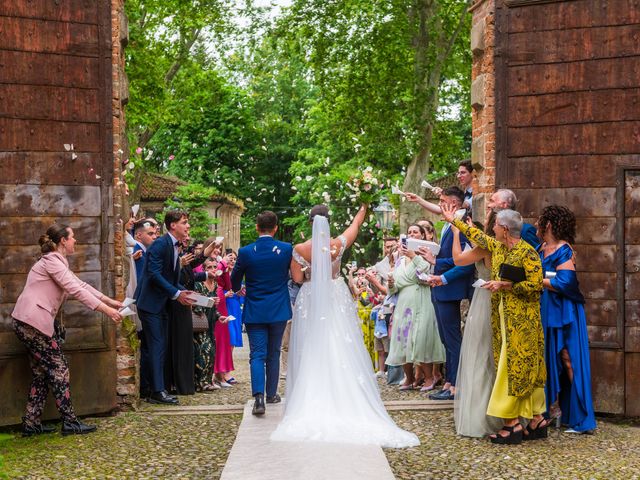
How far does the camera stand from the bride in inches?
328

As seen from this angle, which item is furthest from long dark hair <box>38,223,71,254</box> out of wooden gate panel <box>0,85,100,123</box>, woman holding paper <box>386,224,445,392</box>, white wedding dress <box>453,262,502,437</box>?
woman holding paper <box>386,224,445,392</box>

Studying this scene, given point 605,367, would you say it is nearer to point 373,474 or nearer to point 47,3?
point 373,474

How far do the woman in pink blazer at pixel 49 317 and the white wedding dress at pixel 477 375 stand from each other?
3.20m

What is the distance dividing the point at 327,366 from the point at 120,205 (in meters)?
2.94

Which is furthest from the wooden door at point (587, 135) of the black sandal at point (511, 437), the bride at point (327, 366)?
the bride at point (327, 366)

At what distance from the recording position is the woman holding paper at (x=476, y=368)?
8664 millimetres

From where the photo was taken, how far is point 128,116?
26.8 meters

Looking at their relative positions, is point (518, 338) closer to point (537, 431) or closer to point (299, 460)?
point (537, 431)

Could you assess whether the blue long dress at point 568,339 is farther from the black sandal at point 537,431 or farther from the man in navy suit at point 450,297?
the man in navy suit at point 450,297

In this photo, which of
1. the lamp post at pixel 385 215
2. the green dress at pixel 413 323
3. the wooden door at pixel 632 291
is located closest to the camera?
the wooden door at pixel 632 291

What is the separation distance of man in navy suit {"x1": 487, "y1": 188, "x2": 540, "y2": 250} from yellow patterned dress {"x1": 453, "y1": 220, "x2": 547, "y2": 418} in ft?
1.93

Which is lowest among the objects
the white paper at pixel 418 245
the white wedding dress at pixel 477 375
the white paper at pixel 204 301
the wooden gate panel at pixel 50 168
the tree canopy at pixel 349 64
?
the white wedding dress at pixel 477 375

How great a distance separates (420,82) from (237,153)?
87.1ft

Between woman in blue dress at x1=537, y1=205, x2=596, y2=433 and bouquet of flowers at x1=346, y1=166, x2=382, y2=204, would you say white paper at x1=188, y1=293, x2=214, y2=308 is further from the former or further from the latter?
woman in blue dress at x1=537, y1=205, x2=596, y2=433
